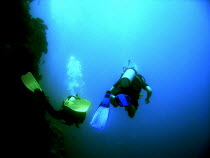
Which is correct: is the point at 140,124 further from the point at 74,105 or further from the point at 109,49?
the point at 74,105

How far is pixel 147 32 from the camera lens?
7500 cm

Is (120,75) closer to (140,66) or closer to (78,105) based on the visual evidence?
(140,66)

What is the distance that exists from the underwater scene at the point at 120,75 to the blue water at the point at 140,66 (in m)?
0.20

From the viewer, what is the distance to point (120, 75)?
46938 millimetres

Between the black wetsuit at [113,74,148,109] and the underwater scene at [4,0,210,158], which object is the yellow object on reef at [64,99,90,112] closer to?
the underwater scene at [4,0,210,158]

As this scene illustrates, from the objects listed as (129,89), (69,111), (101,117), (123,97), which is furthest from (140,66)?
(69,111)

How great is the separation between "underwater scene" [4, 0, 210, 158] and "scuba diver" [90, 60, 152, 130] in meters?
0.02

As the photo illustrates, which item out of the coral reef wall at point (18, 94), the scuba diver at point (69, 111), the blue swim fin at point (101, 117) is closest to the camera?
the scuba diver at point (69, 111)

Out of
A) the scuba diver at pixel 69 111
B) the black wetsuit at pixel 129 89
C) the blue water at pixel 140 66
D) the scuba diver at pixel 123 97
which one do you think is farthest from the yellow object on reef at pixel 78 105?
the blue water at pixel 140 66

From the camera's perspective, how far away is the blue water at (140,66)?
3178 cm

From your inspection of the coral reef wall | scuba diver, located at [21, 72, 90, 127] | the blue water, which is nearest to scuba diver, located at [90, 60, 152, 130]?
scuba diver, located at [21, 72, 90, 127]

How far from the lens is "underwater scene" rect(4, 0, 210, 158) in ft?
18.0

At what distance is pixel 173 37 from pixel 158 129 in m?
34.9

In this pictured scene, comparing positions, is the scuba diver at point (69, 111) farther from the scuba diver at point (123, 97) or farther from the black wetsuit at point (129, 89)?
the black wetsuit at point (129, 89)
